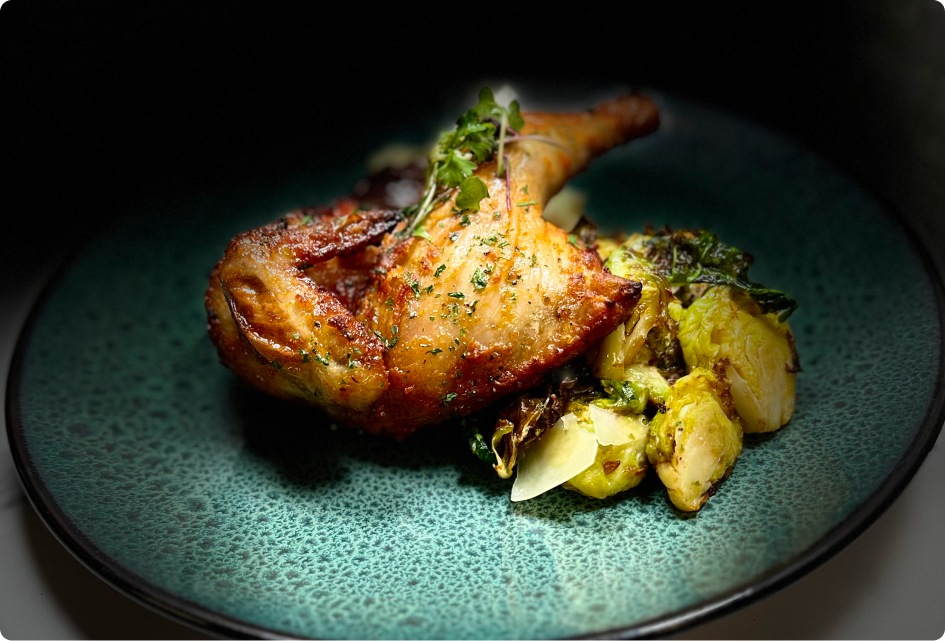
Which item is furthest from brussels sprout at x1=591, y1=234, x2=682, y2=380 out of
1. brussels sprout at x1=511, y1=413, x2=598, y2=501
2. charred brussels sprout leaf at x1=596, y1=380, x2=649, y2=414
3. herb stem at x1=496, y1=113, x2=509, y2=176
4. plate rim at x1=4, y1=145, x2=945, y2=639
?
plate rim at x1=4, y1=145, x2=945, y2=639

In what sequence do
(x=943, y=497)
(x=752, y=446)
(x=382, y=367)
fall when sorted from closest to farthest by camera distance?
(x=382, y=367) < (x=752, y=446) < (x=943, y=497)

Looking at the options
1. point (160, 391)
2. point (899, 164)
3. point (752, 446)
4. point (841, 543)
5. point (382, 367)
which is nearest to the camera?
point (841, 543)

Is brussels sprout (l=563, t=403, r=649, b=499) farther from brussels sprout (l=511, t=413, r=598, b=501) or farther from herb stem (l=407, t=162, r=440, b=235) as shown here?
herb stem (l=407, t=162, r=440, b=235)

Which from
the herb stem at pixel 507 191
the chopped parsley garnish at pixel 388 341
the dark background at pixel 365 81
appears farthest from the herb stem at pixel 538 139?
the dark background at pixel 365 81

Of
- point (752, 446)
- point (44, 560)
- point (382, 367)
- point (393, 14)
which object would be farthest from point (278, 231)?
point (393, 14)

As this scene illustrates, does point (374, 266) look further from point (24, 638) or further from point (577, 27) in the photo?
point (577, 27)

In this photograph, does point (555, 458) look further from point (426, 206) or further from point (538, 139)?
point (538, 139)

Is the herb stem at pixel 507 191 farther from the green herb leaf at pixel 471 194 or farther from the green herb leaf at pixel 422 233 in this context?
the green herb leaf at pixel 422 233

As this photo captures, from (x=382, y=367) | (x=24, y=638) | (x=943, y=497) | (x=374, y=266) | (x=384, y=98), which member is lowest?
(x=24, y=638)
